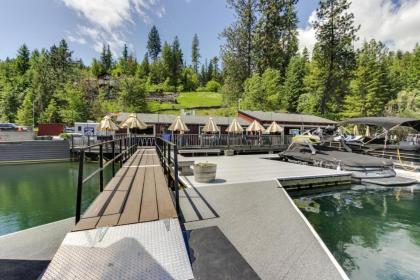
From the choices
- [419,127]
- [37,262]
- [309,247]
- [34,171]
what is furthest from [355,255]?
[34,171]

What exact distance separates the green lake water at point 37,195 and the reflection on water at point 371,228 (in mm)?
7256

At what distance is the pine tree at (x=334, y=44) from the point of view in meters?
27.5

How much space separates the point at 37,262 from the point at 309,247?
3315mm

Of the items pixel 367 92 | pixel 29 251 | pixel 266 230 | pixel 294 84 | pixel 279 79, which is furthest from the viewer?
pixel 294 84

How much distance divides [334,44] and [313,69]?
520cm

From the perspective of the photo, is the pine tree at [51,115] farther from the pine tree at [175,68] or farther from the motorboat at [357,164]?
the pine tree at [175,68]

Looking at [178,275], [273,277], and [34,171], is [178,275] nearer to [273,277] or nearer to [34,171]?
[273,277]

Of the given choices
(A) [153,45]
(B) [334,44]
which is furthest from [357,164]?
(A) [153,45]

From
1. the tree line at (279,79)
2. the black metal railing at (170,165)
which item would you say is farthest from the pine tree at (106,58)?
the black metal railing at (170,165)

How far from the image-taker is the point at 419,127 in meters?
11.9

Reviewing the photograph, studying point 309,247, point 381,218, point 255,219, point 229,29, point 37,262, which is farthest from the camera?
point 229,29

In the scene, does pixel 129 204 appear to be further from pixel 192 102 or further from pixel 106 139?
pixel 192 102

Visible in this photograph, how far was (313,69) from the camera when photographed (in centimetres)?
3334

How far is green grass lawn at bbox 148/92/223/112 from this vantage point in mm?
51888
